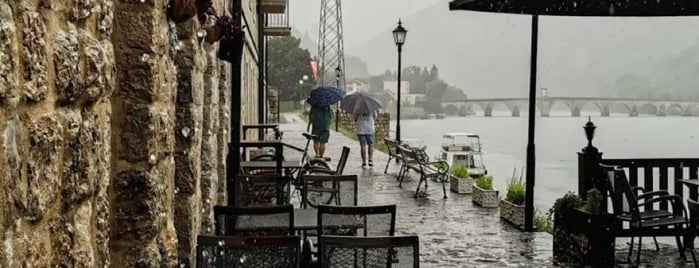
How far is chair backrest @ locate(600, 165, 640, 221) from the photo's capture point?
708 cm

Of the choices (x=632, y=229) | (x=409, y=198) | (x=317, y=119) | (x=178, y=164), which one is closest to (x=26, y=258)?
(x=178, y=164)

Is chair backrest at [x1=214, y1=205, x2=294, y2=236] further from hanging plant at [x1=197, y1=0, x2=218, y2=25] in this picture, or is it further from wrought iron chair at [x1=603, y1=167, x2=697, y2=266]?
wrought iron chair at [x1=603, y1=167, x2=697, y2=266]

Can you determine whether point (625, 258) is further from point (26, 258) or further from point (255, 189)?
point (26, 258)

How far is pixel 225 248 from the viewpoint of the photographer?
3.76 m

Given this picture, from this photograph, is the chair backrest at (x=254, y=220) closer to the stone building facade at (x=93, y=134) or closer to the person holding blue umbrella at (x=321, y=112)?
the stone building facade at (x=93, y=134)

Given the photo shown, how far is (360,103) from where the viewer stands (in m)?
16.9

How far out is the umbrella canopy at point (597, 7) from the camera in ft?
26.8

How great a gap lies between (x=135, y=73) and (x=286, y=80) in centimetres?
7276

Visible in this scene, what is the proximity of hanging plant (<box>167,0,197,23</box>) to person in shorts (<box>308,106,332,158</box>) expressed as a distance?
12224 millimetres

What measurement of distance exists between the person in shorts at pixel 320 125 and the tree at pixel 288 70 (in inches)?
2264

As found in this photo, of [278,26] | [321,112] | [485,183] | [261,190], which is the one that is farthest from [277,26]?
[261,190]

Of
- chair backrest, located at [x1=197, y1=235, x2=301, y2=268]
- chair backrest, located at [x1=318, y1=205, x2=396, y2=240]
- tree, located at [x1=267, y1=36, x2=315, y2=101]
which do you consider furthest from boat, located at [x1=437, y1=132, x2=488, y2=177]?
tree, located at [x1=267, y1=36, x2=315, y2=101]

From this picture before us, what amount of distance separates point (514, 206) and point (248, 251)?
6.69 m

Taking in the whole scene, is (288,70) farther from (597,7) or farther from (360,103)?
(597,7)
